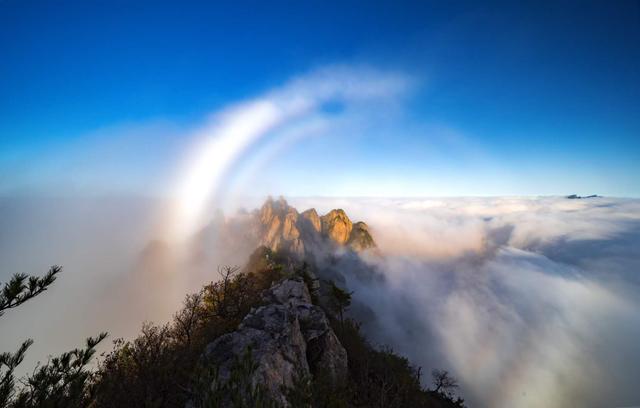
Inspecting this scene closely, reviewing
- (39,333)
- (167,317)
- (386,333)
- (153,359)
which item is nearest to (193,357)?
(153,359)

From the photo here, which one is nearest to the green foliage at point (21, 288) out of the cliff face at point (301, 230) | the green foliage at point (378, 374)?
the green foliage at point (378, 374)

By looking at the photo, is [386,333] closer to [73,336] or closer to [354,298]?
[354,298]

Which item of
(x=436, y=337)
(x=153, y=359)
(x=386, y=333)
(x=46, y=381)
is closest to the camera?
(x=46, y=381)

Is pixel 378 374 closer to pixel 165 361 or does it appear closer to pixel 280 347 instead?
pixel 280 347

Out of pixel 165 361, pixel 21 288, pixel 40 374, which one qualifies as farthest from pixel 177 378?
pixel 21 288

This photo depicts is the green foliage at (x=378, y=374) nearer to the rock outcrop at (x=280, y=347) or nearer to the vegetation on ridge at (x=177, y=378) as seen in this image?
the vegetation on ridge at (x=177, y=378)
